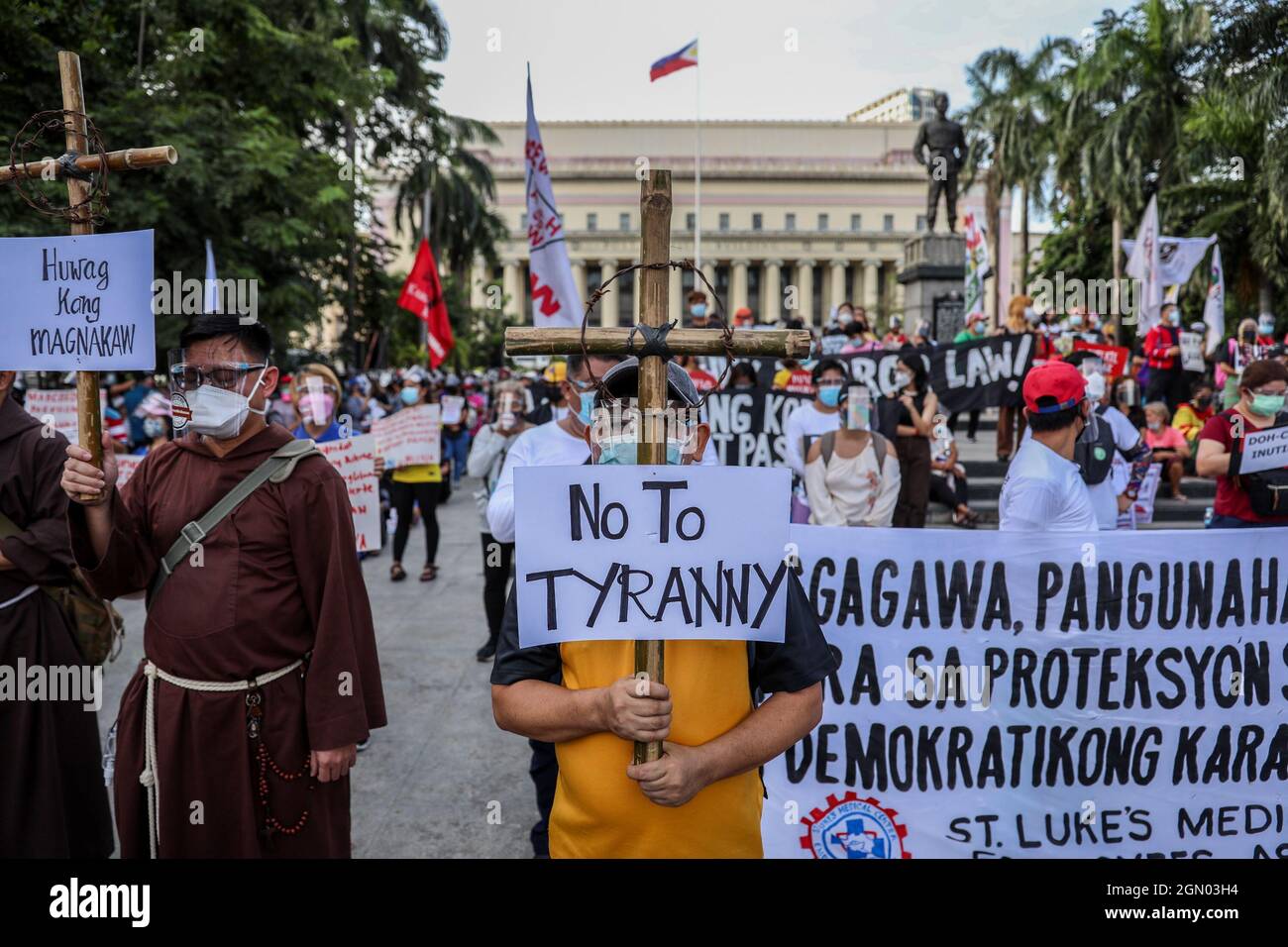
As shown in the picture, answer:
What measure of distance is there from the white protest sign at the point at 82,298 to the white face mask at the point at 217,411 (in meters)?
0.18

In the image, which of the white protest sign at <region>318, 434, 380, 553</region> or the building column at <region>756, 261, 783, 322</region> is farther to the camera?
the building column at <region>756, 261, 783, 322</region>

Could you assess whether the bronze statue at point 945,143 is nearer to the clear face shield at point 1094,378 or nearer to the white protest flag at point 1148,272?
the white protest flag at point 1148,272

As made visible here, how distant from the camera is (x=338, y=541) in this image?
2863 millimetres

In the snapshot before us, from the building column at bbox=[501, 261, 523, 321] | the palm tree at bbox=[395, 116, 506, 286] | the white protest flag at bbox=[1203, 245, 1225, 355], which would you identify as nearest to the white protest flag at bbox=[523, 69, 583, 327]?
the white protest flag at bbox=[1203, 245, 1225, 355]

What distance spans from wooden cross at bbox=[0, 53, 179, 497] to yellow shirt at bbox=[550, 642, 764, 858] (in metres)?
1.55

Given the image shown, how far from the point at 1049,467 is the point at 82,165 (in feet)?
11.1

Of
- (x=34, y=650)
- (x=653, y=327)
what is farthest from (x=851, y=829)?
(x=34, y=650)

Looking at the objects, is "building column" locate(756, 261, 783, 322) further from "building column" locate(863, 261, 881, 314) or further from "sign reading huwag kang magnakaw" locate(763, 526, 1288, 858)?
"sign reading huwag kang magnakaw" locate(763, 526, 1288, 858)

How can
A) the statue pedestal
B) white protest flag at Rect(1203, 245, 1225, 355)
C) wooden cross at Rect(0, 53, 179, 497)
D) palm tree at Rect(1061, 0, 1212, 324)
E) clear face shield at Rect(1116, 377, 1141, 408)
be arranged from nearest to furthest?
wooden cross at Rect(0, 53, 179, 497) < clear face shield at Rect(1116, 377, 1141, 408) < white protest flag at Rect(1203, 245, 1225, 355) < the statue pedestal < palm tree at Rect(1061, 0, 1212, 324)

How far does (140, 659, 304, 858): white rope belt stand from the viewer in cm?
276

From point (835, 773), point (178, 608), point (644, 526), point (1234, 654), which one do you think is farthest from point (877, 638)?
point (178, 608)

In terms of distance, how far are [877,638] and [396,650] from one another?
13.4 ft

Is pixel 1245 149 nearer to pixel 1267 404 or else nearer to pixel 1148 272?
pixel 1148 272
